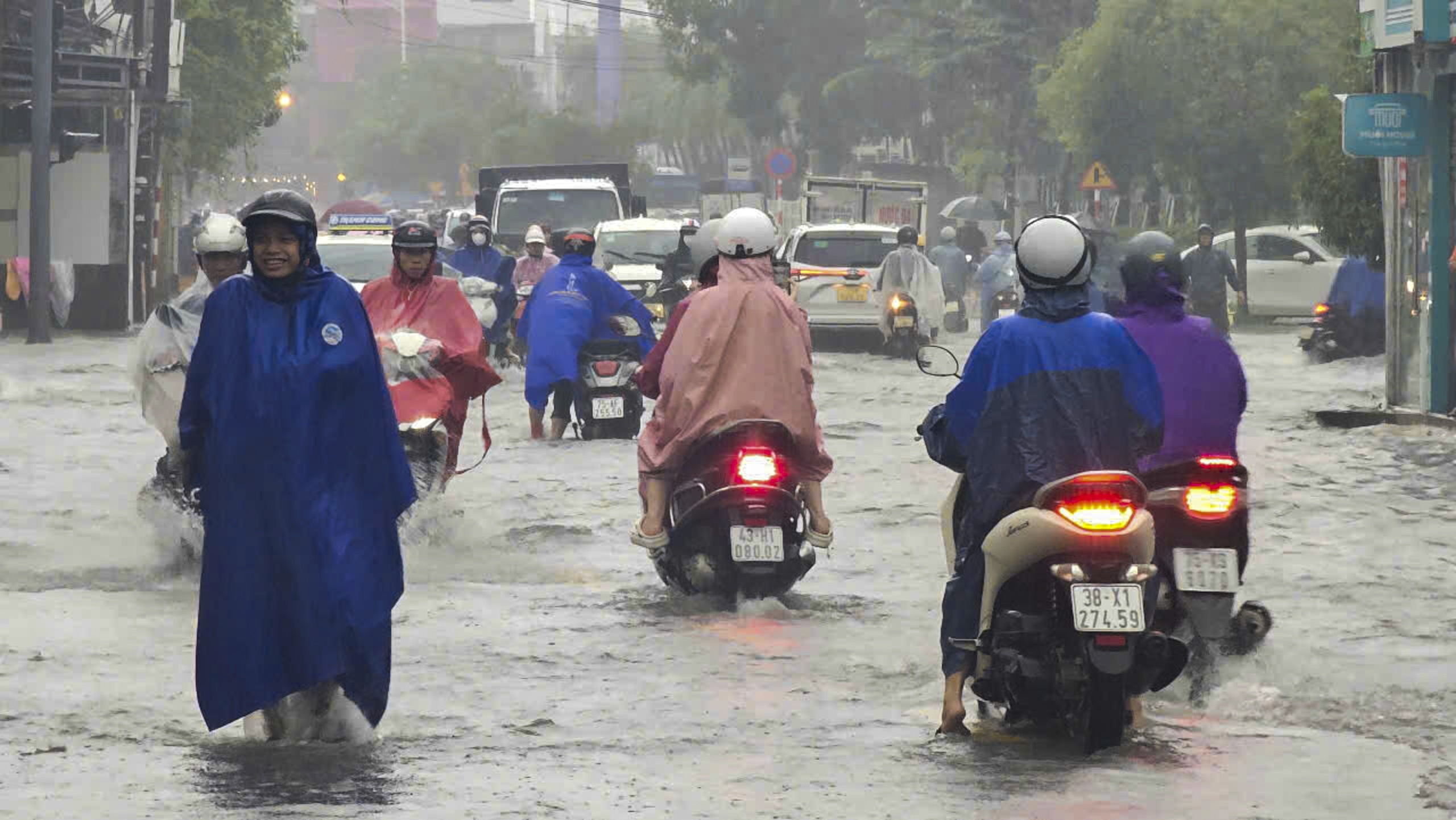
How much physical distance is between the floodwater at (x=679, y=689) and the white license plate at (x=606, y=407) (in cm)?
274

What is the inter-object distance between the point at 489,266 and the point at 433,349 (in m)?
13.0

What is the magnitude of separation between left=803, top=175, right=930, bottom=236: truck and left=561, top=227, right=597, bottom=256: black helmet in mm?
30935

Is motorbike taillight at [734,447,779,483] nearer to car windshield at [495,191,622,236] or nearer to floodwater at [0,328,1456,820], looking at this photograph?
floodwater at [0,328,1456,820]

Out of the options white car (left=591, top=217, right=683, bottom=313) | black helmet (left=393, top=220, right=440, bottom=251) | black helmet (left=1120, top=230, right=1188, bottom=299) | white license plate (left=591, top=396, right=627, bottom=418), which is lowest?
white license plate (left=591, top=396, right=627, bottom=418)

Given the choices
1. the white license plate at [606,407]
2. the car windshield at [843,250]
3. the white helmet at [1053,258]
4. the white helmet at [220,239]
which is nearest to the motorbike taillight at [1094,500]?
the white helmet at [1053,258]

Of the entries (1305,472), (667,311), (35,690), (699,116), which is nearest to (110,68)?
(667,311)

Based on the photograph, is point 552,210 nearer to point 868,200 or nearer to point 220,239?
point 868,200

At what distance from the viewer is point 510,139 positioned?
11494cm

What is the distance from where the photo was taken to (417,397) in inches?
496

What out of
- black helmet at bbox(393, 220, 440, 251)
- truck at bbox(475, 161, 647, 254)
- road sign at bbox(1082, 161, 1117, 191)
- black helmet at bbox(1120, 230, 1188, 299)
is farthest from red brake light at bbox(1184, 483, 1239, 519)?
road sign at bbox(1082, 161, 1117, 191)

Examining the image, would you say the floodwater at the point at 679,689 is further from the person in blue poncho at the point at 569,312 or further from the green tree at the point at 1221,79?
the green tree at the point at 1221,79

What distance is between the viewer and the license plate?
7.21 metres

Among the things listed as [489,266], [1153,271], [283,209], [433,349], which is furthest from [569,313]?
[283,209]

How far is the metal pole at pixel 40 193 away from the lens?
33219 millimetres
